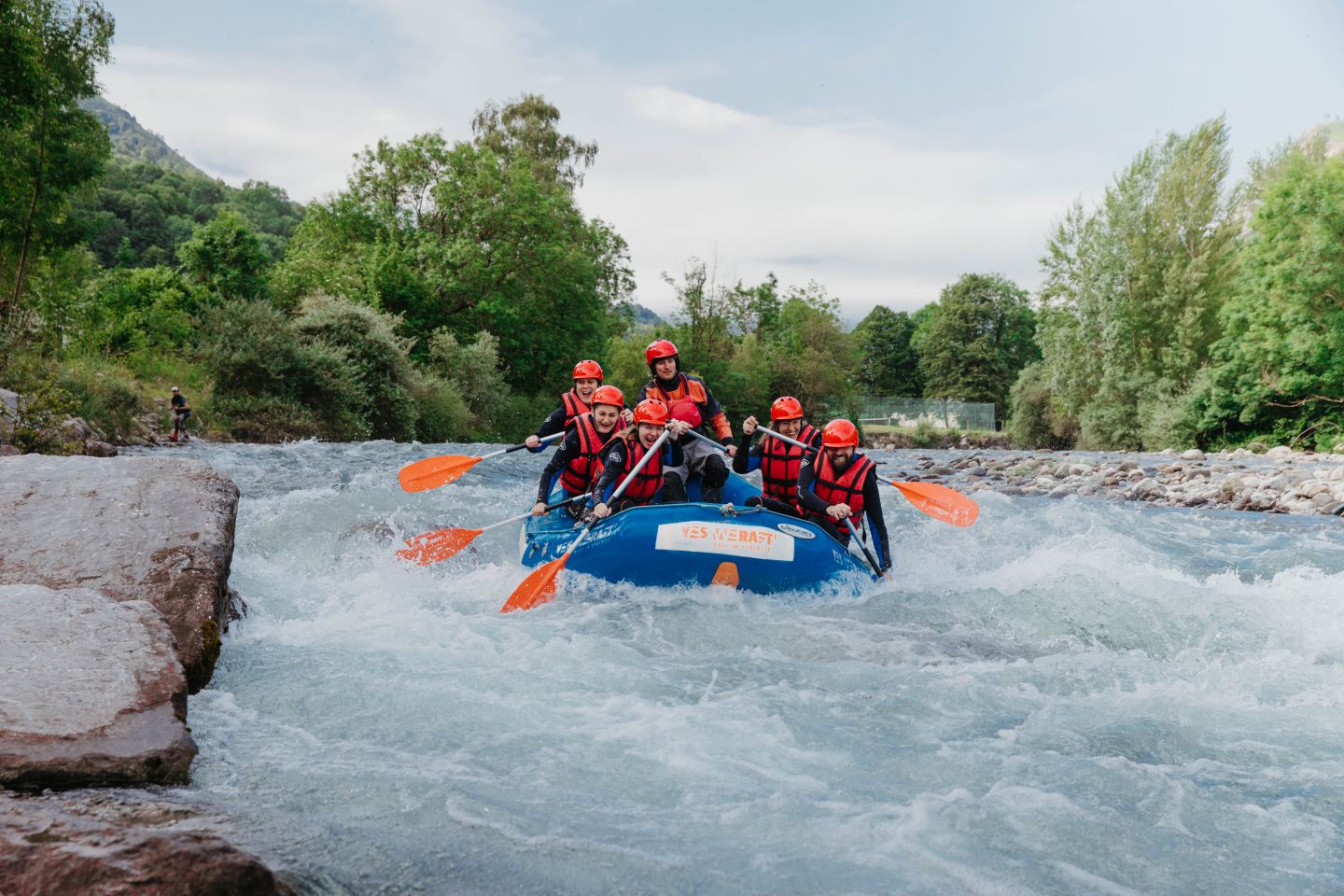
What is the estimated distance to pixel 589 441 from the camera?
6965 millimetres

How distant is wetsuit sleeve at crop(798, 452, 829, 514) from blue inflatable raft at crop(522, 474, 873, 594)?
1.10 ft

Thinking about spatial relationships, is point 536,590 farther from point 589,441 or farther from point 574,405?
point 574,405

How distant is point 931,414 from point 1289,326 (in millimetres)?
19555

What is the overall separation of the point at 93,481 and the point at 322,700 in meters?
1.96

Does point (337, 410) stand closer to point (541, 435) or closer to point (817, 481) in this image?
point (541, 435)

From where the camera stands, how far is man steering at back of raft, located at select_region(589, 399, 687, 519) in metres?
6.38

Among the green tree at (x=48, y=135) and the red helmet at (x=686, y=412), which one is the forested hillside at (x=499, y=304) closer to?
the green tree at (x=48, y=135)

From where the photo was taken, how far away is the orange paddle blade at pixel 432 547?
684 cm

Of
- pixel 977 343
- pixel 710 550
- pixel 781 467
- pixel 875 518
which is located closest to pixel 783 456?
pixel 781 467

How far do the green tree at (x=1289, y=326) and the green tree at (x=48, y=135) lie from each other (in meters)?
23.7

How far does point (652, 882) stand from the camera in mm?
2654

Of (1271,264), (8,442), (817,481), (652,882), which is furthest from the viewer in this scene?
(1271,264)

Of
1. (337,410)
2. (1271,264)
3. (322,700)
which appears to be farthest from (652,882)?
(1271,264)

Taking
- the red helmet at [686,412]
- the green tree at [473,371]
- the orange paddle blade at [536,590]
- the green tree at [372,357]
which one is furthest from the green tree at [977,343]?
the orange paddle blade at [536,590]
